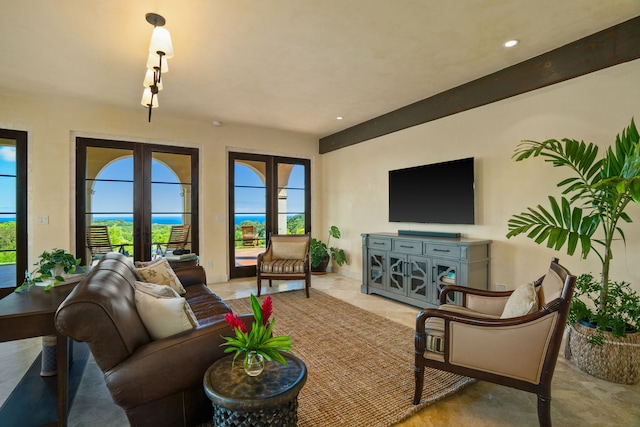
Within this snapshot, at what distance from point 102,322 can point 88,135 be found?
4.28m

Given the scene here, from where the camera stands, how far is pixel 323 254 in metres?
5.99

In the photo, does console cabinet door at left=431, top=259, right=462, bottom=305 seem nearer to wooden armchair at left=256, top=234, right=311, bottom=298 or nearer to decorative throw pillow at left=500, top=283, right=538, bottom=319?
decorative throw pillow at left=500, top=283, right=538, bottom=319

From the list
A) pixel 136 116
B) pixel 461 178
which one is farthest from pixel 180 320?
pixel 136 116

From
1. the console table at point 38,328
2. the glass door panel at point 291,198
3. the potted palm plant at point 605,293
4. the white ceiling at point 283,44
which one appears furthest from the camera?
the glass door panel at point 291,198

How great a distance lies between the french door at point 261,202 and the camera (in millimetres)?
5762

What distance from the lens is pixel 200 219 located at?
5359 mm

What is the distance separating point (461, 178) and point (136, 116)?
15.9 feet

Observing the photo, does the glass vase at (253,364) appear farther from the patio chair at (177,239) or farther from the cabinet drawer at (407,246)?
the patio chair at (177,239)

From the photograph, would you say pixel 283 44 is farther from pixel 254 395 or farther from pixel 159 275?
pixel 254 395

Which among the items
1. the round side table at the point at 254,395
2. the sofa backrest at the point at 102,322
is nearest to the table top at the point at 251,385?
the round side table at the point at 254,395

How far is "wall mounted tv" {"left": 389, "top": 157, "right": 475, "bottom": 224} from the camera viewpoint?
3875 millimetres

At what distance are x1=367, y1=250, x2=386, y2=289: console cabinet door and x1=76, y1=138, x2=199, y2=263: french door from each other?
A: 2.95 m

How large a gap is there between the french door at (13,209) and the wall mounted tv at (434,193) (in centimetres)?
515

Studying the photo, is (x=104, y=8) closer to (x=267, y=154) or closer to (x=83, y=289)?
(x=83, y=289)
